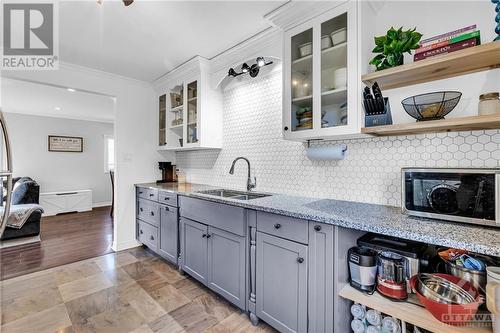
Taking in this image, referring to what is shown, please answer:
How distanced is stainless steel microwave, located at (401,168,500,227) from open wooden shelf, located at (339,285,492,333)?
0.46 metres

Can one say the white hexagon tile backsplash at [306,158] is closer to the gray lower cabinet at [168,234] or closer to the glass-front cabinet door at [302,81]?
the glass-front cabinet door at [302,81]

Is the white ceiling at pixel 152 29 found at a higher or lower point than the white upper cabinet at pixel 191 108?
higher

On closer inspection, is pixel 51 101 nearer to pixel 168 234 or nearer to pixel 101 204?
pixel 101 204

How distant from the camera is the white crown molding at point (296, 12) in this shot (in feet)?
5.45

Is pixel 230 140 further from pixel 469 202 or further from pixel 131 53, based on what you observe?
pixel 469 202

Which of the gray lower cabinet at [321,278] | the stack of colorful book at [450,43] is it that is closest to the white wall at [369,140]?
the stack of colorful book at [450,43]

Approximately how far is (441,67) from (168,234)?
276 centimetres

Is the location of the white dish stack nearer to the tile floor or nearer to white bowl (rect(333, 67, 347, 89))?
the tile floor

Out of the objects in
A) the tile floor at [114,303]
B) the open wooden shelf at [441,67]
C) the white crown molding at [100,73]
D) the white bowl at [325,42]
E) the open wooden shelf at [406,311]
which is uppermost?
the white crown molding at [100,73]

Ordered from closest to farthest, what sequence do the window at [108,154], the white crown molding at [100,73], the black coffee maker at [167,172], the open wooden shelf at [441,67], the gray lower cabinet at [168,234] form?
1. the open wooden shelf at [441,67]
2. the gray lower cabinet at [168,234]
3. the white crown molding at [100,73]
4. the black coffee maker at [167,172]
5. the window at [108,154]

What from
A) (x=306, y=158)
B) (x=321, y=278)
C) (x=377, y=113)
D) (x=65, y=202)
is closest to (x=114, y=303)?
(x=321, y=278)

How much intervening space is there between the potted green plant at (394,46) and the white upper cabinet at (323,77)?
0.14 meters

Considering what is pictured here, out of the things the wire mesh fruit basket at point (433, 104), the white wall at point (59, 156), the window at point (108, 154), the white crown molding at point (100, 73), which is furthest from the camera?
the window at point (108, 154)

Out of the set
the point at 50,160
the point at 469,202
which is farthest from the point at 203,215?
the point at 50,160
